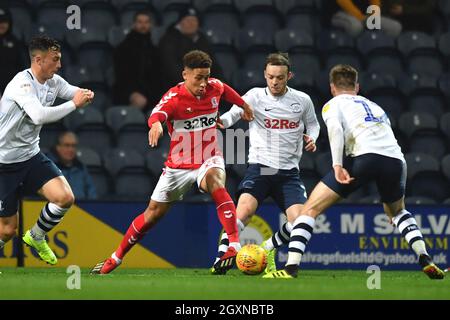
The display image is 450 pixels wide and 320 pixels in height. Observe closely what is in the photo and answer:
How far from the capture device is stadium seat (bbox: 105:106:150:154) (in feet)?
45.3

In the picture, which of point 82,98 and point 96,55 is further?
point 96,55

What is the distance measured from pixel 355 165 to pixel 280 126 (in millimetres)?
1446

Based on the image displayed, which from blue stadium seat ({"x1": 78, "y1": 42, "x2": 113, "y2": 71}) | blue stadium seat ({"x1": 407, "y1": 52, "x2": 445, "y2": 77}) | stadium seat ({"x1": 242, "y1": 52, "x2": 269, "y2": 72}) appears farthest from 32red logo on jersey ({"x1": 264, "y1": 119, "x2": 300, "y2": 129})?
blue stadium seat ({"x1": 407, "y1": 52, "x2": 445, "y2": 77})

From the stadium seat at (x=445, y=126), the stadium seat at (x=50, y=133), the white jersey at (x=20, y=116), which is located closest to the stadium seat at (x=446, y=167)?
the stadium seat at (x=445, y=126)

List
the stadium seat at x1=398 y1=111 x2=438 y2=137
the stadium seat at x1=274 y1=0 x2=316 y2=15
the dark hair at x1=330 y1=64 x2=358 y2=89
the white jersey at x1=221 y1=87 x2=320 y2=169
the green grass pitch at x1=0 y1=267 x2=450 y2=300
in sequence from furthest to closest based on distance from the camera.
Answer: the stadium seat at x1=274 y1=0 x2=316 y2=15 < the stadium seat at x1=398 y1=111 x2=438 y2=137 < the white jersey at x1=221 y1=87 x2=320 y2=169 < the dark hair at x1=330 y1=64 x2=358 y2=89 < the green grass pitch at x1=0 y1=267 x2=450 y2=300

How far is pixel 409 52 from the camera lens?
15.6 meters

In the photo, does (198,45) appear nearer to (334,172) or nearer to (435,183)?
(435,183)

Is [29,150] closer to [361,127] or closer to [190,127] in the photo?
[190,127]

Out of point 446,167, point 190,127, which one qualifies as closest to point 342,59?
point 446,167

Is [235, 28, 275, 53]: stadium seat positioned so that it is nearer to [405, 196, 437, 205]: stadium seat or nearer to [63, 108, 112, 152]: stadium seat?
[63, 108, 112, 152]: stadium seat

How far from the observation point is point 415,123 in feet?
47.2

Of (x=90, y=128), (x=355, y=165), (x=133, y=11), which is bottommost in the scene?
(x=355, y=165)

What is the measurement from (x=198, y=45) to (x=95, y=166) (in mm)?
1997

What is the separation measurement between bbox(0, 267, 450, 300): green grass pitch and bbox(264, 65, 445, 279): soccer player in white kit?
372 millimetres
